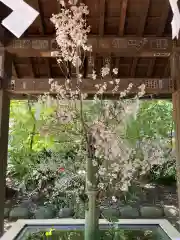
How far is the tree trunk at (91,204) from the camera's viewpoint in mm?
2023

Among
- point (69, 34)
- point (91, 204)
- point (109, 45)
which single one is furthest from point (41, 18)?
point (91, 204)

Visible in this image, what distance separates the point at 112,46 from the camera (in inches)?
134

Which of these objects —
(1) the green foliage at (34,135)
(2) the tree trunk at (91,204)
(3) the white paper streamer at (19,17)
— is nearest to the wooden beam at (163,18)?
(1) the green foliage at (34,135)

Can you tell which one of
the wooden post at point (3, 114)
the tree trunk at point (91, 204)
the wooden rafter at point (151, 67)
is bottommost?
the tree trunk at point (91, 204)

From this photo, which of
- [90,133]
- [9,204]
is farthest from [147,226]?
[9,204]

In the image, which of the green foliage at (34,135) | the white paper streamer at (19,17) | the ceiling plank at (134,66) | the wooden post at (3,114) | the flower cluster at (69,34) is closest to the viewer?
the white paper streamer at (19,17)

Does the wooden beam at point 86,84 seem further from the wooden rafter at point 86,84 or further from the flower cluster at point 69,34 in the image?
the flower cluster at point 69,34

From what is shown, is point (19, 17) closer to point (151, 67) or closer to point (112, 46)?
point (112, 46)

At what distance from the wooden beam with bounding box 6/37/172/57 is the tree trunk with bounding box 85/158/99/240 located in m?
1.77

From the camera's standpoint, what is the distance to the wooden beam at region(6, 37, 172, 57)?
134 inches

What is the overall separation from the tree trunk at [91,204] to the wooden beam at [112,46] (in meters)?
1.77

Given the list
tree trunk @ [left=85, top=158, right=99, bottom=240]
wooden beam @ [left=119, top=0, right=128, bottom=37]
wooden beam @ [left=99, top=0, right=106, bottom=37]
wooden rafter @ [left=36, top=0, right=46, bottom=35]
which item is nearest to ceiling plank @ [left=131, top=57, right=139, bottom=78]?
wooden beam @ [left=119, top=0, right=128, bottom=37]

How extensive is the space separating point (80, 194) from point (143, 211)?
3.68m

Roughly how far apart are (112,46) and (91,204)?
1.97 metres
